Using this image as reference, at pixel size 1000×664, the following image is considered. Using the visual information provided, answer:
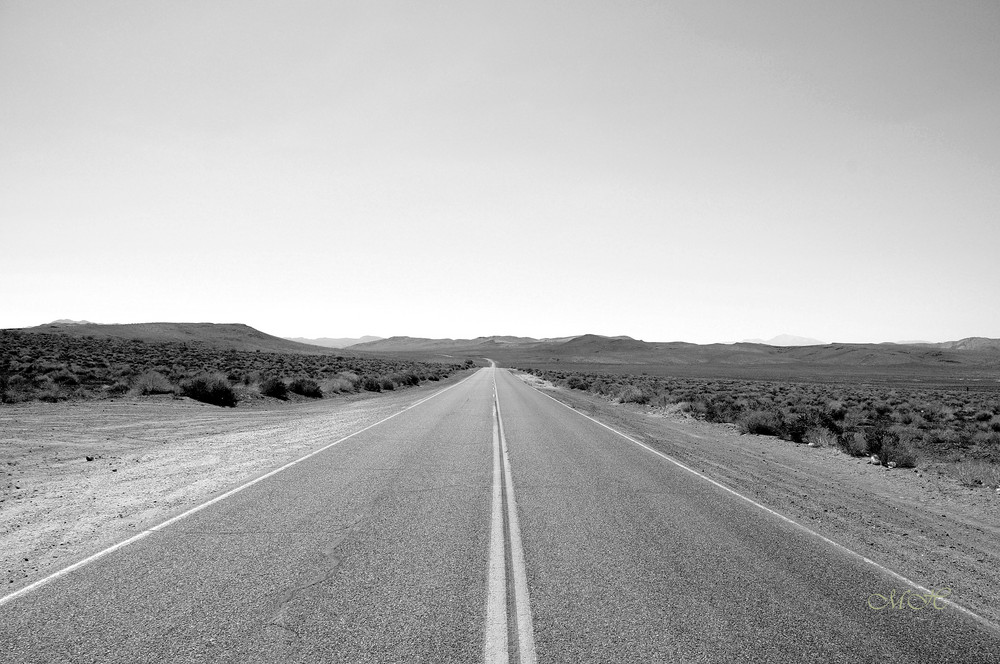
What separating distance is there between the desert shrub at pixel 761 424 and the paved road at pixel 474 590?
11.5 m

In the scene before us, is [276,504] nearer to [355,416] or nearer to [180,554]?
[180,554]

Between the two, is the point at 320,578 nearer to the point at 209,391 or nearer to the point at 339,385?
the point at 209,391

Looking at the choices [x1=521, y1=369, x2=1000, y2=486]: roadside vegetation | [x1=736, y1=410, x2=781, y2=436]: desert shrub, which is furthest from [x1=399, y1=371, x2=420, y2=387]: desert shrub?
[x1=736, y1=410, x2=781, y2=436]: desert shrub

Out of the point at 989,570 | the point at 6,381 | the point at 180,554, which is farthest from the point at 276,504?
the point at 6,381

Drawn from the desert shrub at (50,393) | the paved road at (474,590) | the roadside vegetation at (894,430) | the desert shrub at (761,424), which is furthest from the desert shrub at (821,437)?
the desert shrub at (50,393)

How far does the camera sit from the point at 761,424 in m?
18.3

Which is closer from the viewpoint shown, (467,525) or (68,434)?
(467,525)

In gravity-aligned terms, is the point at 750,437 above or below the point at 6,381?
below

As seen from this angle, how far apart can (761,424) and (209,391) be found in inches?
866

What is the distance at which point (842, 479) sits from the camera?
36.5ft

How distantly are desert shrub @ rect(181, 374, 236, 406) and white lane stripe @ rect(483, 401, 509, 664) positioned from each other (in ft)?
64.4

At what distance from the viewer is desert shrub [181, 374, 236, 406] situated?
890 inches

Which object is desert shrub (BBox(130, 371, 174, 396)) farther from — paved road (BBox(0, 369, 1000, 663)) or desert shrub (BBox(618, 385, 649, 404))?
desert shrub (BBox(618, 385, 649, 404))

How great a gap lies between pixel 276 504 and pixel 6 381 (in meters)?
21.5
